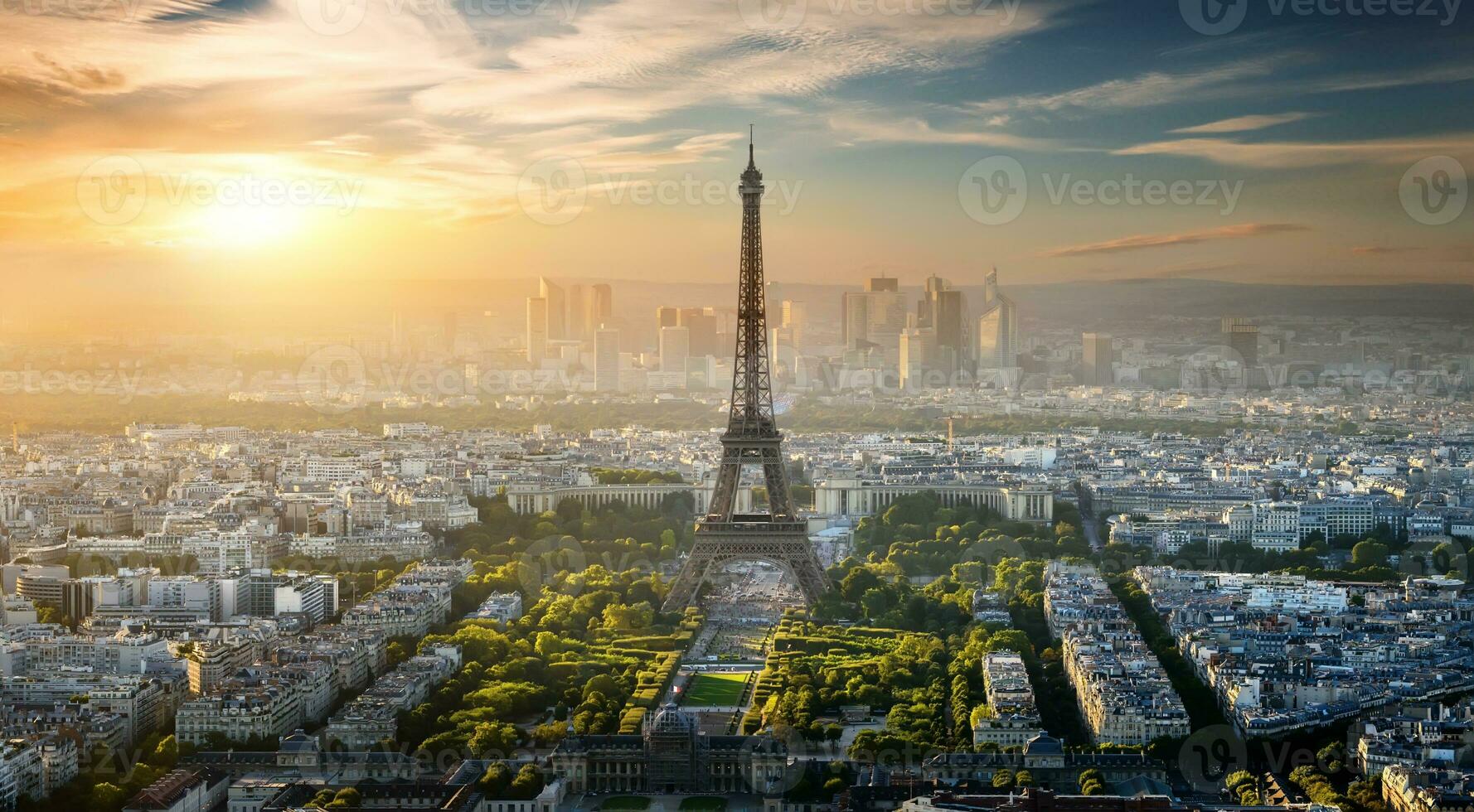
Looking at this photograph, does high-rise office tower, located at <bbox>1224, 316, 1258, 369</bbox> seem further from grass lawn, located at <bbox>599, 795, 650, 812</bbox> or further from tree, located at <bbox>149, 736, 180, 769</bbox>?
tree, located at <bbox>149, 736, 180, 769</bbox>

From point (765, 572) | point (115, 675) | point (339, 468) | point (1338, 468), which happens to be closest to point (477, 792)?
point (115, 675)

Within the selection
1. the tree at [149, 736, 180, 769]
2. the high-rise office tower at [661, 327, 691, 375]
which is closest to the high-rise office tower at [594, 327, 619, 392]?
the high-rise office tower at [661, 327, 691, 375]

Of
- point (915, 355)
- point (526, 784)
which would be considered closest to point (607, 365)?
point (915, 355)

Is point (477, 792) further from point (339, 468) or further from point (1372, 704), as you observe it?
point (339, 468)

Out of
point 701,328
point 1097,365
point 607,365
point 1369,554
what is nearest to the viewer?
point 1369,554

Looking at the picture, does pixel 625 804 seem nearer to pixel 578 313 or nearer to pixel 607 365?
pixel 578 313

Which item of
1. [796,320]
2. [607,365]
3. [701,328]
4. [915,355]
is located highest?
[796,320]

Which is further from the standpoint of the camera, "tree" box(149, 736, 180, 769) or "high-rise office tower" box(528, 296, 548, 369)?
"high-rise office tower" box(528, 296, 548, 369)
